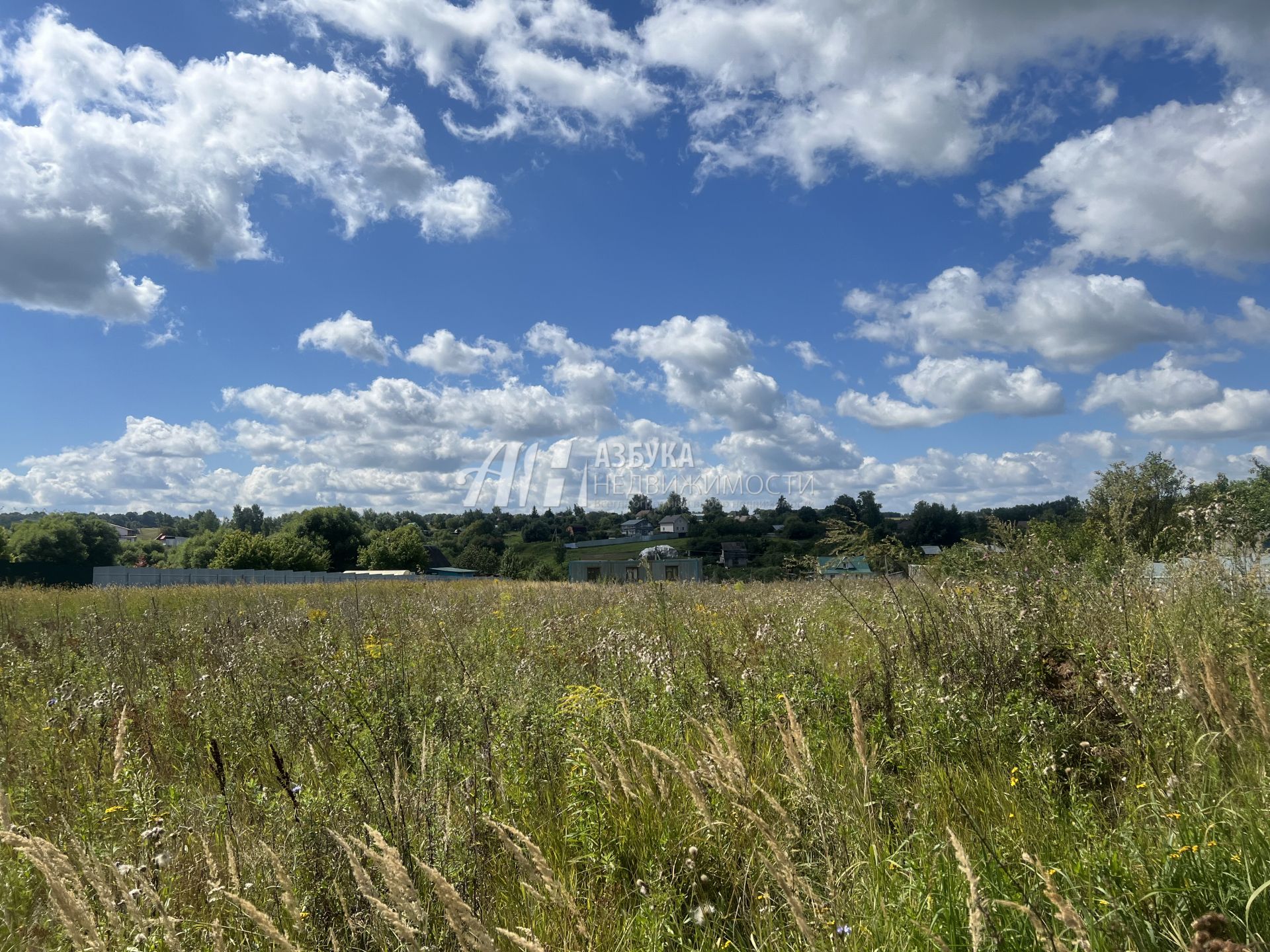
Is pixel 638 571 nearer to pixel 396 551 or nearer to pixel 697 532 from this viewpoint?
pixel 697 532

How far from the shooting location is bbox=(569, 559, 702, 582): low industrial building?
6805mm

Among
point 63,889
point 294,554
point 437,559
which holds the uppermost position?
point 63,889

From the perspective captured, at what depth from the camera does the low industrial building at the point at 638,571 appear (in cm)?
680

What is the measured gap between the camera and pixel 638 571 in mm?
12977

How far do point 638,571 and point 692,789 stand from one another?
11.0 meters

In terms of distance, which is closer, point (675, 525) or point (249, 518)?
point (675, 525)

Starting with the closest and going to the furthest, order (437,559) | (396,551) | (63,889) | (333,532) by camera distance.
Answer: (63,889) < (396,551) < (333,532) < (437,559)

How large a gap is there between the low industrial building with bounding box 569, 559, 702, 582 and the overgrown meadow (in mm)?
649

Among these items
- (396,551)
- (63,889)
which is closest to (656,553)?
(63,889)

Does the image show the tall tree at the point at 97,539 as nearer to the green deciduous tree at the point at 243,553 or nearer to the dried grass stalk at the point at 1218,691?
the green deciduous tree at the point at 243,553

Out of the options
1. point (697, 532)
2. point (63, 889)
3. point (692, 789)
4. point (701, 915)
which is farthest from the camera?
point (697, 532)

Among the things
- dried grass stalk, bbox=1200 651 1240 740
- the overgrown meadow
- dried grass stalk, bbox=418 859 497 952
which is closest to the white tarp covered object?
the overgrown meadow

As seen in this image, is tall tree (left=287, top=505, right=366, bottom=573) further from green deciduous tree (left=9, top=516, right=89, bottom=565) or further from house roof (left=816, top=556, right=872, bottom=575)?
house roof (left=816, top=556, right=872, bottom=575)

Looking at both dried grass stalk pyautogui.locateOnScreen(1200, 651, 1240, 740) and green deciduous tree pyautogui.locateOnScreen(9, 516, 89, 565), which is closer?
dried grass stalk pyautogui.locateOnScreen(1200, 651, 1240, 740)
